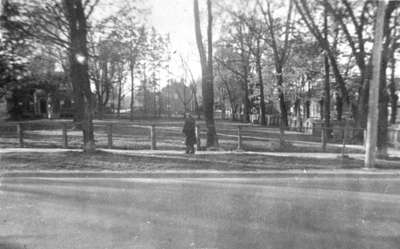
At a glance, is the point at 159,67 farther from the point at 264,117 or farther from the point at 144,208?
the point at 144,208

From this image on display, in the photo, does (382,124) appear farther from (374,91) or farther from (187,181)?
(187,181)

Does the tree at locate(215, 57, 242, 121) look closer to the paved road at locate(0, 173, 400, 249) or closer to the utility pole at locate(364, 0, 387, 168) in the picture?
the utility pole at locate(364, 0, 387, 168)

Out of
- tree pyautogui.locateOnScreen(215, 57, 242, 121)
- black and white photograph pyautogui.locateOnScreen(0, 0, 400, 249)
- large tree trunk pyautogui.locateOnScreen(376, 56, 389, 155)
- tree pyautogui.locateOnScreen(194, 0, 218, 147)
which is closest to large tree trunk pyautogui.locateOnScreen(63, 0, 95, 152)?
black and white photograph pyautogui.locateOnScreen(0, 0, 400, 249)

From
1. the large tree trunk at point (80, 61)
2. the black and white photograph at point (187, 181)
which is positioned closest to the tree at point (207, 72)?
the black and white photograph at point (187, 181)

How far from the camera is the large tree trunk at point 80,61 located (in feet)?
35.8

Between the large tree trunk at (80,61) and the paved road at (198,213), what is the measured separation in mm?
3525

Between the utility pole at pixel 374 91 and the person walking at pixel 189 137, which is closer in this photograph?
the utility pole at pixel 374 91

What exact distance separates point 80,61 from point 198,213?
7.82 meters

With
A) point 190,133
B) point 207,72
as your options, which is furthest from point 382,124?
point 207,72

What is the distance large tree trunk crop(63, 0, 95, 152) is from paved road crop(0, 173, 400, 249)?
353cm

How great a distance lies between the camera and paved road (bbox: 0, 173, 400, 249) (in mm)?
4328

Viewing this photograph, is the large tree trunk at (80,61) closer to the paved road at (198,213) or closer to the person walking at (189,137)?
the person walking at (189,137)

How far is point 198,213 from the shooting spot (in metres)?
5.42

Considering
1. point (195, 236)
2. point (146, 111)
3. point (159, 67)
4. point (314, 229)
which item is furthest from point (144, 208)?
point (146, 111)
